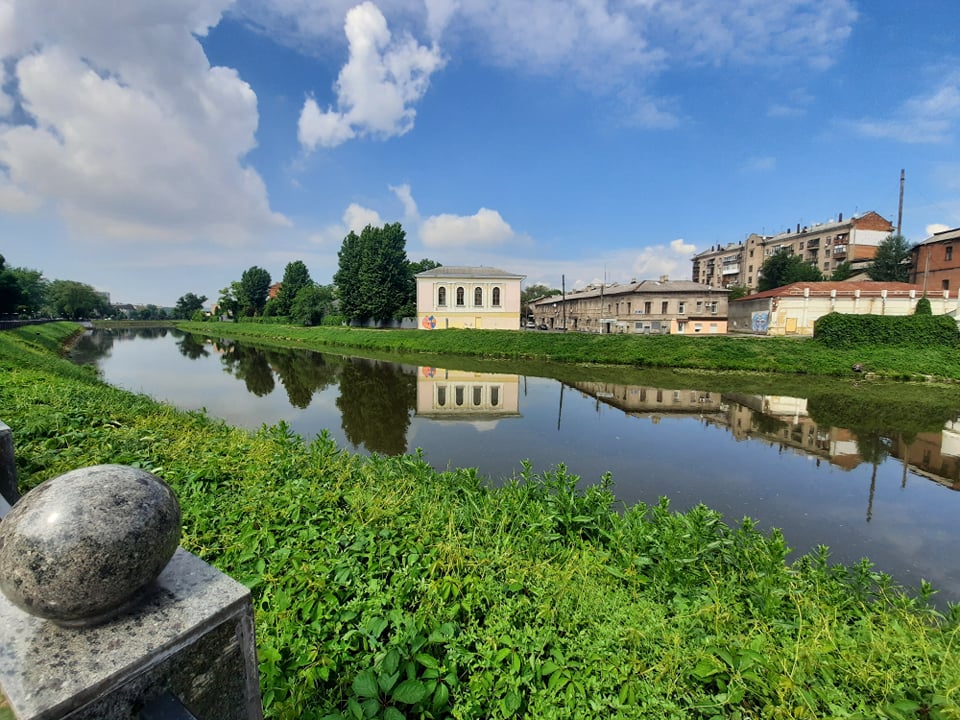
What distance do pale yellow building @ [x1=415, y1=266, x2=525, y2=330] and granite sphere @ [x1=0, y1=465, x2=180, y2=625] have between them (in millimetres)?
37771

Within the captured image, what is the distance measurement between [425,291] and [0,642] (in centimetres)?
3879

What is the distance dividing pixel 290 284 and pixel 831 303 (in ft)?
217

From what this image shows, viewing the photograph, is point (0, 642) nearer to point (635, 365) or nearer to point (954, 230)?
point (635, 365)

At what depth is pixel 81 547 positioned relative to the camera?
→ 147 cm

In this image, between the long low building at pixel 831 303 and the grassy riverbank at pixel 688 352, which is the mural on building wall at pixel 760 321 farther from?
the grassy riverbank at pixel 688 352

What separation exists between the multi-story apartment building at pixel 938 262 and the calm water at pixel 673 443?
32232 millimetres

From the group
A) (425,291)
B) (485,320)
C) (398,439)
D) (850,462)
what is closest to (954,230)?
(485,320)

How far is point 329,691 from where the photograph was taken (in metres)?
2.43

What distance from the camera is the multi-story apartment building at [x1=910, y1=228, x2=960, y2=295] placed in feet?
110

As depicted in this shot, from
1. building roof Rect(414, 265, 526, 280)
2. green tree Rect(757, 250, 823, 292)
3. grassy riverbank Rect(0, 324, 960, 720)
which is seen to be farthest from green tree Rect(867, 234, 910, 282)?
grassy riverbank Rect(0, 324, 960, 720)

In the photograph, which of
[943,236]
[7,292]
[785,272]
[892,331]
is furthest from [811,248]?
[7,292]

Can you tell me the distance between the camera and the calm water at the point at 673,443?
6367mm

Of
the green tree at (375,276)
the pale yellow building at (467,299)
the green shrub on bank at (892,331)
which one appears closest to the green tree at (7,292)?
the green tree at (375,276)

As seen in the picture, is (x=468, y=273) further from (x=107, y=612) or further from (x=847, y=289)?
(x=107, y=612)
